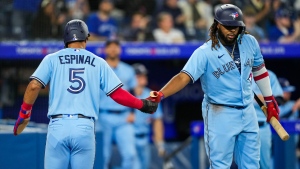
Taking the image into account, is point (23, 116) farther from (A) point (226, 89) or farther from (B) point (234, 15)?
(B) point (234, 15)

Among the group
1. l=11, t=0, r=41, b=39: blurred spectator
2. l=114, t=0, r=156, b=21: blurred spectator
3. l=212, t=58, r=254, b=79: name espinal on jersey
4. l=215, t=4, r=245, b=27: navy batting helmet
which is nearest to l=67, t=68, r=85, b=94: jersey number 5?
l=212, t=58, r=254, b=79: name espinal on jersey

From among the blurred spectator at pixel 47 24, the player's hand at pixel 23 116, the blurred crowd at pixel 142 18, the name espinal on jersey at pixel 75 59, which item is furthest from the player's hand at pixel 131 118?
the name espinal on jersey at pixel 75 59

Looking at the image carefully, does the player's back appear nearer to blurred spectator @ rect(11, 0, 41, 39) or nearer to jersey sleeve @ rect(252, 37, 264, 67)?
jersey sleeve @ rect(252, 37, 264, 67)

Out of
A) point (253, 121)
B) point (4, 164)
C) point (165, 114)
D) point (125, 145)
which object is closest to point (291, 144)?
point (125, 145)

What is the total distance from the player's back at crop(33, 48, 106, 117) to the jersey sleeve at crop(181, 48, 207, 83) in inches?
31.4

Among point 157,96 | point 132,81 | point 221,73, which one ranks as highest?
point 221,73

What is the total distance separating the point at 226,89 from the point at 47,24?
7.28 meters

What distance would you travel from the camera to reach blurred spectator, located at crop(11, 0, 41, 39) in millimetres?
13625

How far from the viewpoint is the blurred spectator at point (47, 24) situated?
1367 centimetres

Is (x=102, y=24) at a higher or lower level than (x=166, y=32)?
higher

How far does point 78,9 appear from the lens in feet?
46.6

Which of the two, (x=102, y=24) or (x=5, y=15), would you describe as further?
(x=102, y=24)

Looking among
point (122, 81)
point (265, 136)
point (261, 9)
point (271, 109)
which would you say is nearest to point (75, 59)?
point (271, 109)

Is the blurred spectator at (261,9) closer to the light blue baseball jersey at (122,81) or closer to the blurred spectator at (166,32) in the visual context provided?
the blurred spectator at (166,32)
